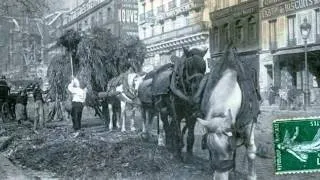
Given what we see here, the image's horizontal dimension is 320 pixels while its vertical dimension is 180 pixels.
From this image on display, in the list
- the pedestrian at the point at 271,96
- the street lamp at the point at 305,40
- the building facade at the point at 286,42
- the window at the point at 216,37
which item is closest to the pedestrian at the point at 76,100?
the window at the point at 216,37

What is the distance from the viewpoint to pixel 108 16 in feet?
14.6

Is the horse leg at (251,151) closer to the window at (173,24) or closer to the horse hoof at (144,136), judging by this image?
the window at (173,24)

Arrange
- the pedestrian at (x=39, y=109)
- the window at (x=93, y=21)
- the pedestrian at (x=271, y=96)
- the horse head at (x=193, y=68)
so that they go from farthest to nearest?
the pedestrian at (x=39, y=109), the window at (x=93, y=21), the horse head at (x=193, y=68), the pedestrian at (x=271, y=96)

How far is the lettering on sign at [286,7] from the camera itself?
3.38 m

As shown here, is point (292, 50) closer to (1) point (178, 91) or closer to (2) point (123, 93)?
(1) point (178, 91)

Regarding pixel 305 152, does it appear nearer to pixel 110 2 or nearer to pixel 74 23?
pixel 110 2

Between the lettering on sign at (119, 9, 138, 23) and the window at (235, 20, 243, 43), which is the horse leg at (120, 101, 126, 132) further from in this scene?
the window at (235, 20, 243, 43)

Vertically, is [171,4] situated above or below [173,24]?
above

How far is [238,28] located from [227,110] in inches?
32.5

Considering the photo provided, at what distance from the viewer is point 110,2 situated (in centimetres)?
439

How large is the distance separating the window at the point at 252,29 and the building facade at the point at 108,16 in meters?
1.12

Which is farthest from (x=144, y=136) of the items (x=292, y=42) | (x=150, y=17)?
(x=292, y=42)

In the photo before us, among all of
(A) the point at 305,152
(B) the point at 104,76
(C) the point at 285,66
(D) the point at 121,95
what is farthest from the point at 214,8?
(D) the point at 121,95

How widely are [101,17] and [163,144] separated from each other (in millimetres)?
1365
